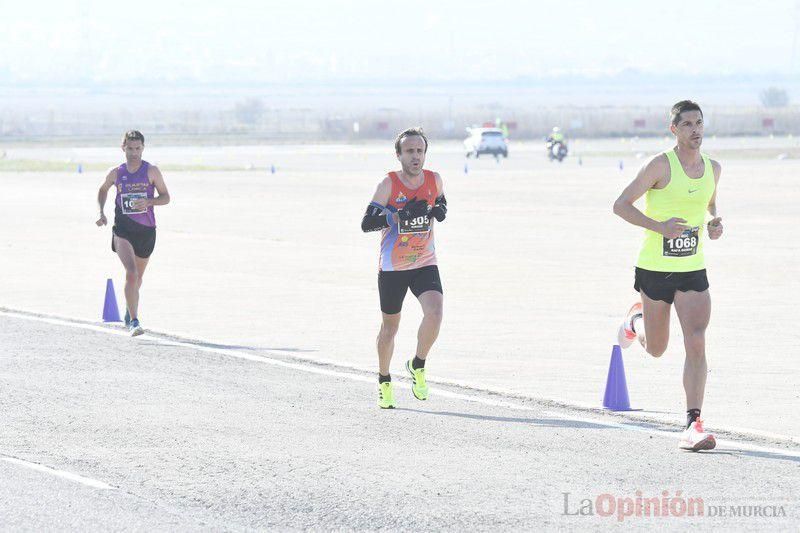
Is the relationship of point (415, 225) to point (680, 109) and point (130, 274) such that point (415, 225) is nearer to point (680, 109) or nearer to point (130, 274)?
point (680, 109)

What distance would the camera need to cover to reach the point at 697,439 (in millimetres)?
9109

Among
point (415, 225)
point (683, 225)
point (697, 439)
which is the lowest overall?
point (697, 439)

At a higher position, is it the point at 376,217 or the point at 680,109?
the point at 680,109

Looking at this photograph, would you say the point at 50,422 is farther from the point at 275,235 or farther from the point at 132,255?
the point at 275,235

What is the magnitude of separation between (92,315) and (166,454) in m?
7.36

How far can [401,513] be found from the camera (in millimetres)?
7676

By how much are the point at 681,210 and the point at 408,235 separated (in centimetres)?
205

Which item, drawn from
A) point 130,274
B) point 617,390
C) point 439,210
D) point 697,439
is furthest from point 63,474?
point 130,274

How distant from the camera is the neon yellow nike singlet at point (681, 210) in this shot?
31.4ft

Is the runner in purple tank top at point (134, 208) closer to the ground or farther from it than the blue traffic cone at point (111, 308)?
farther from it

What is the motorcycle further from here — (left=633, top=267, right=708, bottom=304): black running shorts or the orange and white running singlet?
(left=633, top=267, right=708, bottom=304): black running shorts

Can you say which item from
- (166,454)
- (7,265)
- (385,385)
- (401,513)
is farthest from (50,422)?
(7,265)

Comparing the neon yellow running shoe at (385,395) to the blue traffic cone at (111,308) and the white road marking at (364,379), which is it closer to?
the white road marking at (364,379)

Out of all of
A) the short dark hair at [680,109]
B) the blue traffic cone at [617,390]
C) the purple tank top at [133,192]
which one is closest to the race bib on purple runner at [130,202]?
the purple tank top at [133,192]
